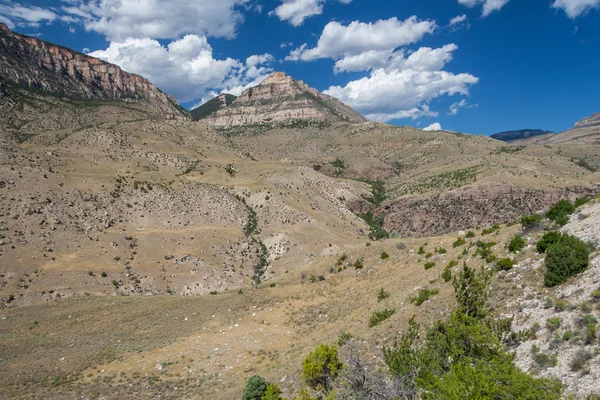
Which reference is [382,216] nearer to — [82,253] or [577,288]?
[82,253]

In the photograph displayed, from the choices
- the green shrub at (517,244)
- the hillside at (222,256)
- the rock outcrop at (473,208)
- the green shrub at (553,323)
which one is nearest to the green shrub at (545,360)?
the hillside at (222,256)

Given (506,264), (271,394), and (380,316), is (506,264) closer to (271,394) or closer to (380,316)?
(380,316)

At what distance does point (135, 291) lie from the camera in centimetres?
4150

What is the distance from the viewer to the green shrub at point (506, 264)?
1717 cm

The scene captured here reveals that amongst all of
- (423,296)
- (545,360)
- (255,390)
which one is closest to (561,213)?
(423,296)

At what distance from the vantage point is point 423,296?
18.7 meters

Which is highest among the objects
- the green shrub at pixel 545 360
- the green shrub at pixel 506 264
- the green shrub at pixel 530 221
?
the green shrub at pixel 530 221

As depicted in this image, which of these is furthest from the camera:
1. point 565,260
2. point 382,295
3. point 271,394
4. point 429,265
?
point 429,265

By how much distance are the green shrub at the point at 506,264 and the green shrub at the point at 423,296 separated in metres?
3.33

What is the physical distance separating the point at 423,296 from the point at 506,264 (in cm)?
429

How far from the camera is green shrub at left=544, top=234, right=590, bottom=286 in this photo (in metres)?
14.0

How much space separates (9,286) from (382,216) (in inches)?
2726

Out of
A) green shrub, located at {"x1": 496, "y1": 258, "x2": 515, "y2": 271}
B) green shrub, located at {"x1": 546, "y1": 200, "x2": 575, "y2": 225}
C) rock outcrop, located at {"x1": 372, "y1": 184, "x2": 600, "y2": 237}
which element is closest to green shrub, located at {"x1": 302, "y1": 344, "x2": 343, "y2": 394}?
green shrub, located at {"x1": 496, "y1": 258, "x2": 515, "y2": 271}

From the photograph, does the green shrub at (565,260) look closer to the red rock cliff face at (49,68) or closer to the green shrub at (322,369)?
the green shrub at (322,369)
